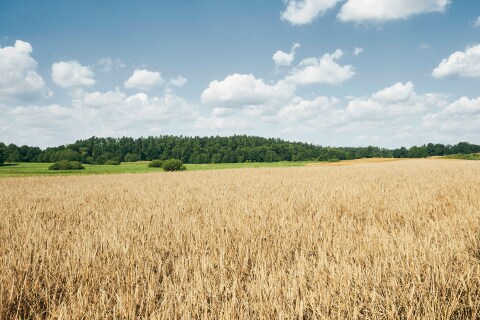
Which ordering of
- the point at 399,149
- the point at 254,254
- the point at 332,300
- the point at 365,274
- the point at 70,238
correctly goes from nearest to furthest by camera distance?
the point at 332,300, the point at 365,274, the point at 254,254, the point at 70,238, the point at 399,149

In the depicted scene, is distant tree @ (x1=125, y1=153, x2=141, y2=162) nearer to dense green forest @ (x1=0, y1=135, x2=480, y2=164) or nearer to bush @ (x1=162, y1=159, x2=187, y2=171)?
dense green forest @ (x1=0, y1=135, x2=480, y2=164)

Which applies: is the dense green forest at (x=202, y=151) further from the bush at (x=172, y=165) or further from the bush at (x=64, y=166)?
the bush at (x=172, y=165)

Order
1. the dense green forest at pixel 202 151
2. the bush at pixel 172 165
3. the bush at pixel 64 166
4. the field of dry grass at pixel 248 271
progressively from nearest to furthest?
1. the field of dry grass at pixel 248 271
2. the bush at pixel 172 165
3. the bush at pixel 64 166
4. the dense green forest at pixel 202 151

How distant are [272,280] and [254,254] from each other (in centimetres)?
119

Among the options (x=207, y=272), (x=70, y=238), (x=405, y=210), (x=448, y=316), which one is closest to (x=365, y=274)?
(x=448, y=316)

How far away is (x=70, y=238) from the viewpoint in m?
4.87

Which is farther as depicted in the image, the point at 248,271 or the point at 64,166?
the point at 64,166

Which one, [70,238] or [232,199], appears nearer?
[70,238]

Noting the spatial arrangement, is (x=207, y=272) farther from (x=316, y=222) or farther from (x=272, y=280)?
(x=316, y=222)

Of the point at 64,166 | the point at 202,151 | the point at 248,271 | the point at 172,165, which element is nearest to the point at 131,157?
the point at 202,151

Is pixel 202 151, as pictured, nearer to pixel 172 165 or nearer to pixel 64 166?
pixel 172 165

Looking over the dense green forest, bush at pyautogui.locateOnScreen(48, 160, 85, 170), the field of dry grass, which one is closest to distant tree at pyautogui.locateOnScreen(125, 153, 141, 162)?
the dense green forest

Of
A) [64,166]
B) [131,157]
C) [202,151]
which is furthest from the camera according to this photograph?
[202,151]

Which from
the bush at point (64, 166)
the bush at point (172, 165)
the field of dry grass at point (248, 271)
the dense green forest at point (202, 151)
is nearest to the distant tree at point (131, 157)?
the dense green forest at point (202, 151)
